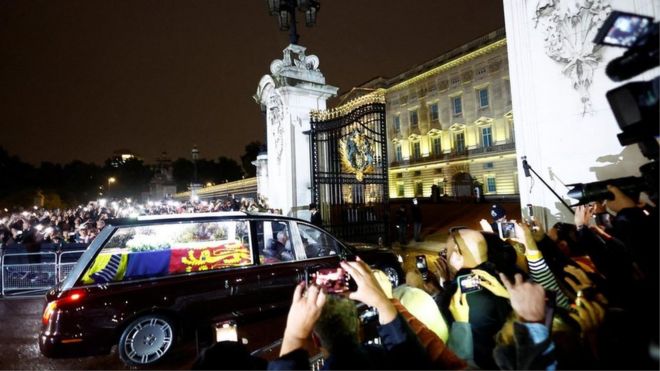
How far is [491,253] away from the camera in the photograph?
2.70 m

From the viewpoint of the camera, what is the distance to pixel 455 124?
38.5 m

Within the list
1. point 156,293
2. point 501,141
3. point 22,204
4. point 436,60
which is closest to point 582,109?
point 156,293

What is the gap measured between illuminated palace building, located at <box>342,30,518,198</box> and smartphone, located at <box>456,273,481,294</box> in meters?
30.9

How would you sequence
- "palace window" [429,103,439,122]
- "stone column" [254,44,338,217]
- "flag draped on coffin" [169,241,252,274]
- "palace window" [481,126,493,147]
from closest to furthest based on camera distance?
"flag draped on coffin" [169,241,252,274] < "stone column" [254,44,338,217] < "palace window" [481,126,493,147] < "palace window" [429,103,439,122]

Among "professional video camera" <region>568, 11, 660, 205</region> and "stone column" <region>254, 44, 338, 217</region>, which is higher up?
"stone column" <region>254, 44, 338, 217</region>

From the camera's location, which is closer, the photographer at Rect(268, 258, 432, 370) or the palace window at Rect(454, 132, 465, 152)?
the photographer at Rect(268, 258, 432, 370)

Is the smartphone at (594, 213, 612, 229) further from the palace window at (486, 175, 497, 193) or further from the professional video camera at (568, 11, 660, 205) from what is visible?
the palace window at (486, 175, 497, 193)

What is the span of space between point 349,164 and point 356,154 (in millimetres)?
→ 404

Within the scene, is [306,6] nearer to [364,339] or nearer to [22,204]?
[364,339]

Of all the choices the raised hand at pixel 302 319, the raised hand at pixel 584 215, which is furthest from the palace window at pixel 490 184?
the raised hand at pixel 302 319

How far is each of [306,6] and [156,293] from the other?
955cm

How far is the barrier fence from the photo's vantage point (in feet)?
25.2

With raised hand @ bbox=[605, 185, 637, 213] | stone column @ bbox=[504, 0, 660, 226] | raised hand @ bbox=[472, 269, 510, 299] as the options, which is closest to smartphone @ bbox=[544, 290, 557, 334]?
raised hand @ bbox=[472, 269, 510, 299]

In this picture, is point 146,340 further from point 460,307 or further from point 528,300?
point 528,300
